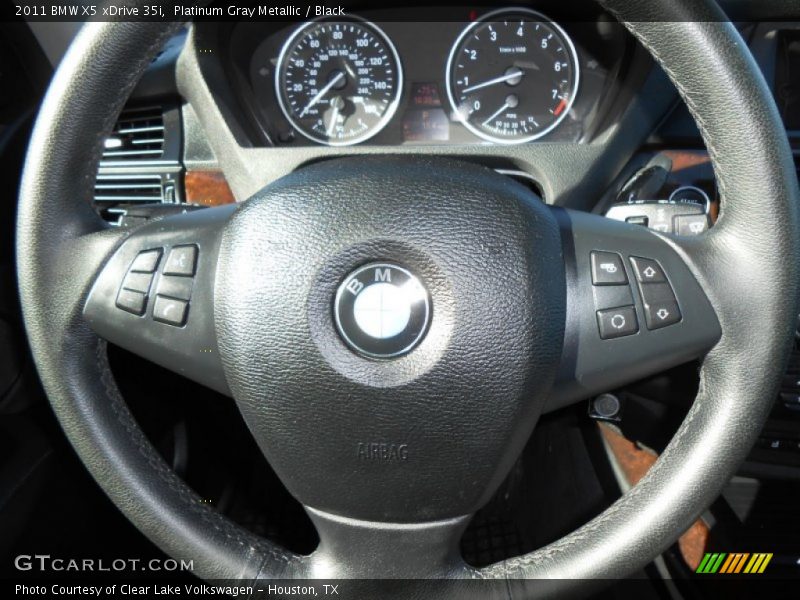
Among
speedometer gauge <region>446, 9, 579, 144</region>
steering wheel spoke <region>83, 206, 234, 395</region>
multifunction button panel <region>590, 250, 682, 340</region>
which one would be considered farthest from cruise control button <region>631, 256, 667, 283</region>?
speedometer gauge <region>446, 9, 579, 144</region>

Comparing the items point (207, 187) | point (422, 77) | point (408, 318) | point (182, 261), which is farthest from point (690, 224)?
point (207, 187)

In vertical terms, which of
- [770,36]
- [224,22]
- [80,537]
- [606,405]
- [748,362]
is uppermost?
[770,36]

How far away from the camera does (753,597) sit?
59.2 inches

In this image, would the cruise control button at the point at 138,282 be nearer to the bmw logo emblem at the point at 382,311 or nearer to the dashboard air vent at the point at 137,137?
the bmw logo emblem at the point at 382,311

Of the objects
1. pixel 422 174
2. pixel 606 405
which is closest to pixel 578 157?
pixel 606 405

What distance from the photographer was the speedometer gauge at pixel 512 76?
65.7 inches

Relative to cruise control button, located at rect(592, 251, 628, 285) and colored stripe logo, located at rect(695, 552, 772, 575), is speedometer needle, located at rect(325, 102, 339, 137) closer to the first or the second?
cruise control button, located at rect(592, 251, 628, 285)

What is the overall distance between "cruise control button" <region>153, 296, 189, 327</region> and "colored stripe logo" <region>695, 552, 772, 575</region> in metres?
1.19

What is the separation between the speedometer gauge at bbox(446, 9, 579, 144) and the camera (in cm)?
167

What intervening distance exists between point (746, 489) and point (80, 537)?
4.84 feet

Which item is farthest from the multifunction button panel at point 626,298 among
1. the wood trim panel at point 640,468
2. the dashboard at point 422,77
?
the dashboard at point 422,77

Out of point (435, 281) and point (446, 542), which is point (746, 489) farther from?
A: point (435, 281)

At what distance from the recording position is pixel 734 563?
149 centimetres

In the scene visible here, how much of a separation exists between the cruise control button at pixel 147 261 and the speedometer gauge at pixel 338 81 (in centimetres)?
86
